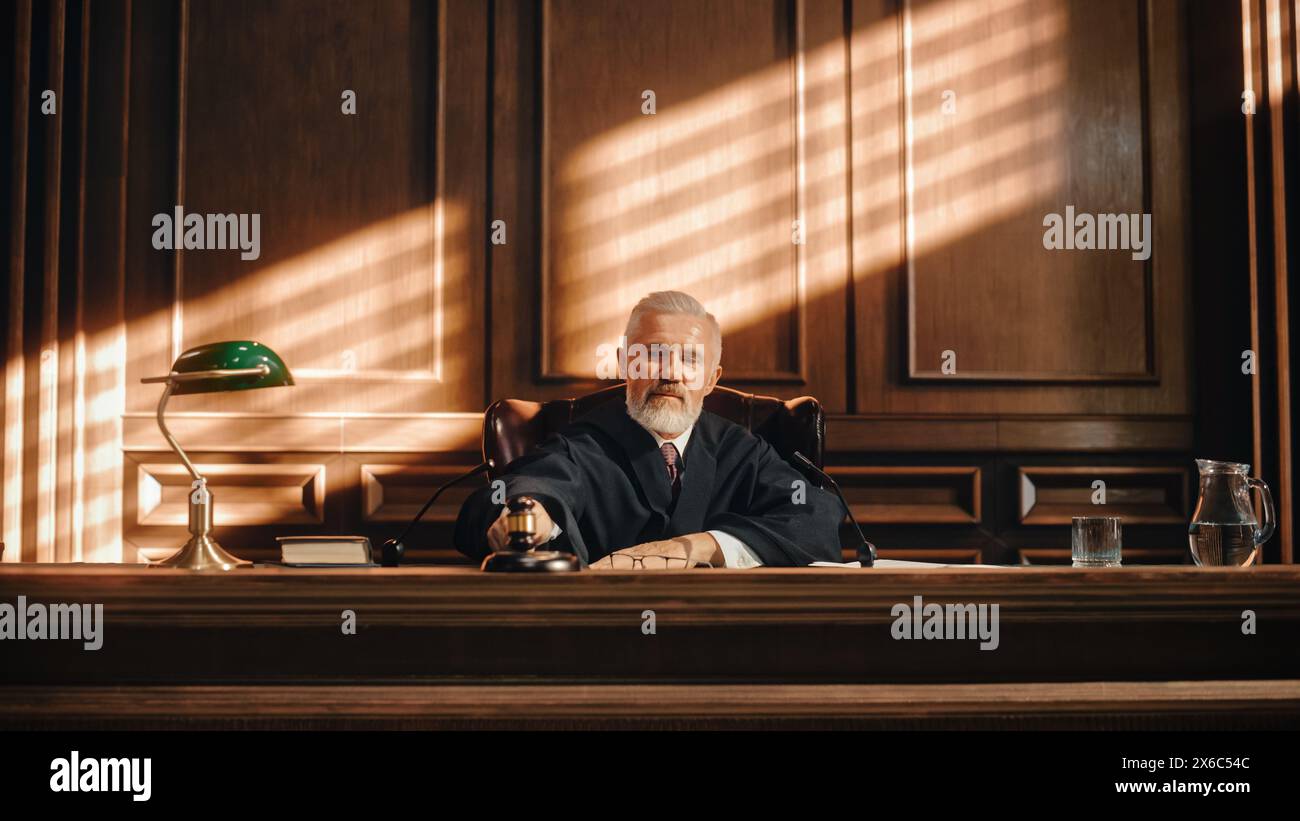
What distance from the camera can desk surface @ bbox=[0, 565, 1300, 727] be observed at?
1145mm

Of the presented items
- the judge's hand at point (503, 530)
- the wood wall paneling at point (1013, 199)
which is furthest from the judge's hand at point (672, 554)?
the wood wall paneling at point (1013, 199)

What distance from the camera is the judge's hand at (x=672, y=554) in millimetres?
2125


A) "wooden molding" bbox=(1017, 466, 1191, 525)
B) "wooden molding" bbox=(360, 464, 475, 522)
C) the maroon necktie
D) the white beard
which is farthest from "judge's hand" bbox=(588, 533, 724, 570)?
"wooden molding" bbox=(1017, 466, 1191, 525)

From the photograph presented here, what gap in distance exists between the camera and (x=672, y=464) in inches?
101

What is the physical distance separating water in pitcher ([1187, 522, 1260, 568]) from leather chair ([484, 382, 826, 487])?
117 centimetres

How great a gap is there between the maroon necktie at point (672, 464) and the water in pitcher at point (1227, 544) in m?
1.14

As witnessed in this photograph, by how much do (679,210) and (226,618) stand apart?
2657 mm

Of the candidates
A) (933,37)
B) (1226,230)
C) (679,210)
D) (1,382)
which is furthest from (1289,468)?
(1,382)

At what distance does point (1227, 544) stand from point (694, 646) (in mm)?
982

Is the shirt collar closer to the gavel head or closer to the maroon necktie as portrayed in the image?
the maroon necktie

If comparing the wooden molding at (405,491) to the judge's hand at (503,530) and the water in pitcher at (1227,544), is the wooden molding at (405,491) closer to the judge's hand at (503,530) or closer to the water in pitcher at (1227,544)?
the judge's hand at (503,530)

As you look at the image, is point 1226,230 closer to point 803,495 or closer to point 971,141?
point 971,141

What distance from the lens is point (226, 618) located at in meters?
1.17

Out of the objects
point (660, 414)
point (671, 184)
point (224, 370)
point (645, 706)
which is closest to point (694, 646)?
point (645, 706)
